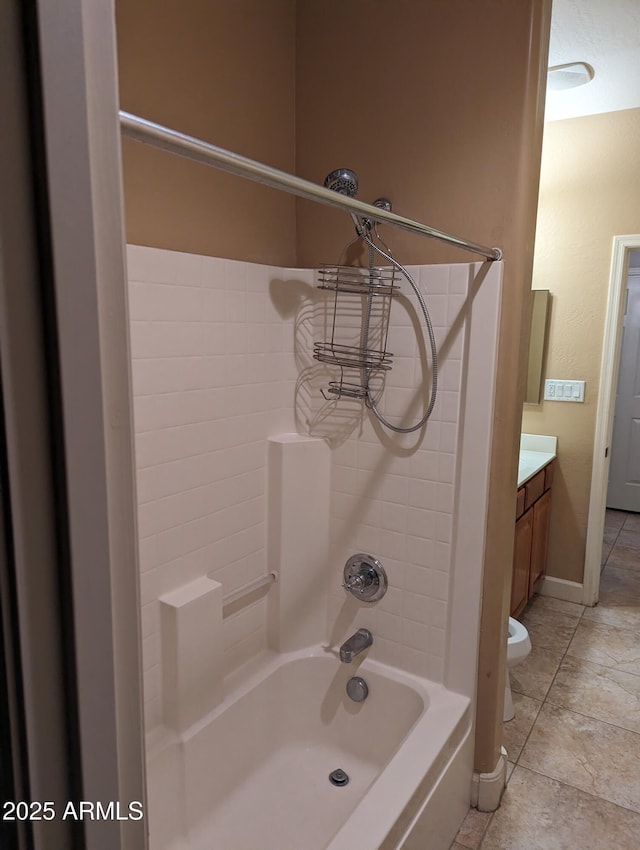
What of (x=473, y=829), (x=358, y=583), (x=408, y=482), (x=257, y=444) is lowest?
(x=473, y=829)

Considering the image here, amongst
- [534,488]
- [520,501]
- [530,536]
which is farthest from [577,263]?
[530,536]

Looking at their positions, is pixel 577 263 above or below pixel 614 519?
above

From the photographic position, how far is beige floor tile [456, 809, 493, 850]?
172 centimetres

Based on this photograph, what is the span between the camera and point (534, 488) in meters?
2.87

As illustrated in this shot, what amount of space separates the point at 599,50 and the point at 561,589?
2624mm

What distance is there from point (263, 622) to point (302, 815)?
575mm

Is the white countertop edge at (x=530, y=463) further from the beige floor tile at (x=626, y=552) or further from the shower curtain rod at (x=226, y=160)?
the shower curtain rod at (x=226, y=160)

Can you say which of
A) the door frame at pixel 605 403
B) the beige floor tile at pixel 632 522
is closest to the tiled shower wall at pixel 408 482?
the door frame at pixel 605 403

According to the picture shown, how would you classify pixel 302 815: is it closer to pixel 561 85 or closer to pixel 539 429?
pixel 539 429

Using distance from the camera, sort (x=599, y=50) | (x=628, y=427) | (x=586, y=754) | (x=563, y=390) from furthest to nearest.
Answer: (x=628, y=427)
(x=563, y=390)
(x=599, y=50)
(x=586, y=754)

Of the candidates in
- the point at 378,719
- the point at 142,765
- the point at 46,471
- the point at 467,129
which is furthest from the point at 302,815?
the point at 467,129

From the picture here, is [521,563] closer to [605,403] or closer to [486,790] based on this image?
[605,403]

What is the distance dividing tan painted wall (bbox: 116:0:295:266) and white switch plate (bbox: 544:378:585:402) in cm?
186

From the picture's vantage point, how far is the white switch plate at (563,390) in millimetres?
3080
